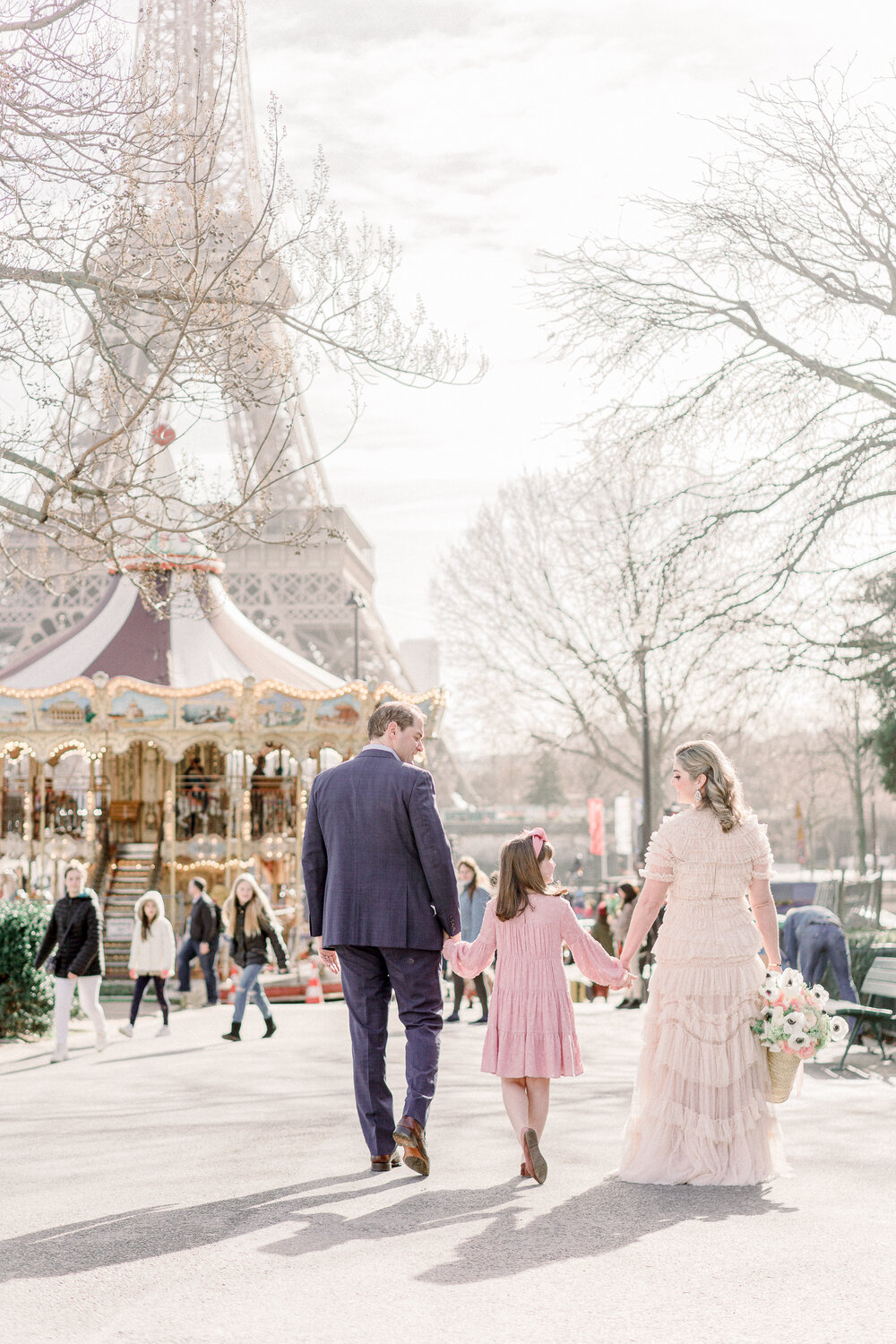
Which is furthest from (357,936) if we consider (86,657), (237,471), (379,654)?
(379,654)

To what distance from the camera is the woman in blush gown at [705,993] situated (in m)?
5.70

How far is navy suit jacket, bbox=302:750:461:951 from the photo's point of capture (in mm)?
5809

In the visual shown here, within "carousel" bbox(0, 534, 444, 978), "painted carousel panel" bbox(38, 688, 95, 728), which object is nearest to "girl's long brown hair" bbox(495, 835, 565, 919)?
"carousel" bbox(0, 534, 444, 978)

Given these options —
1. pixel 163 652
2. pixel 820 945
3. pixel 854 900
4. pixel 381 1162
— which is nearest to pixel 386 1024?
pixel 381 1162

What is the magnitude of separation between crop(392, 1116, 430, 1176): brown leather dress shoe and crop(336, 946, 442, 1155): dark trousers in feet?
0.13

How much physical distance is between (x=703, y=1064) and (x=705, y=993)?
0.91ft

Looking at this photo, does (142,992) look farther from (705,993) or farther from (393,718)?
(705,993)

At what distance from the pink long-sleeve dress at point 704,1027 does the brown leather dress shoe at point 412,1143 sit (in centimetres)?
80

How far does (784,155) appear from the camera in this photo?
491 inches

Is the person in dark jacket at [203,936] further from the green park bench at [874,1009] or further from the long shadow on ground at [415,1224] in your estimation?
the long shadow on ground at [415,1224]

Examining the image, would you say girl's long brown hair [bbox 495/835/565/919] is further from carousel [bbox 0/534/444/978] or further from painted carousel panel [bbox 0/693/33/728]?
painted carousel panel [bbox 0/693/33/728]

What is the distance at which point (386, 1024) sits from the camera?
580 centimetres

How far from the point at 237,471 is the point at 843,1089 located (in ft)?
20.1

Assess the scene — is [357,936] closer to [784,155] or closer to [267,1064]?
[267,1064]
